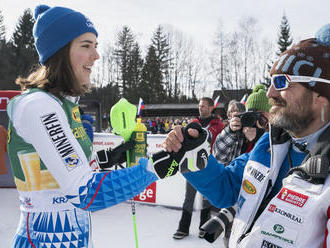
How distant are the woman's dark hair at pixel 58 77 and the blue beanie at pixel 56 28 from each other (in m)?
0.03

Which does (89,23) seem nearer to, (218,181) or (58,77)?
(58,77)

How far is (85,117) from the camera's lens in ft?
14.0

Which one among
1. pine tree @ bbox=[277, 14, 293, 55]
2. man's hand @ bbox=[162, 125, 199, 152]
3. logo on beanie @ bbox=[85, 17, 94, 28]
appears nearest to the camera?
man's hand @ bbox=[162, 125, 199, 152]

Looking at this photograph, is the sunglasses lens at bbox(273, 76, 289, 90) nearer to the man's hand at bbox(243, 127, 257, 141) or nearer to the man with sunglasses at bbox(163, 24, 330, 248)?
the man with sunglasses at bbox(163, 24, 330, 248)

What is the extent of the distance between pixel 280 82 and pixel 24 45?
150 feet

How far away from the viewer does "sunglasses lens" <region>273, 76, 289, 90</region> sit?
5.04ft

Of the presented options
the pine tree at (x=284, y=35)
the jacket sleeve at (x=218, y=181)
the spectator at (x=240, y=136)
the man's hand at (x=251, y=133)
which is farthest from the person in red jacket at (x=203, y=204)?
the pine tree at (x=284, y=35)

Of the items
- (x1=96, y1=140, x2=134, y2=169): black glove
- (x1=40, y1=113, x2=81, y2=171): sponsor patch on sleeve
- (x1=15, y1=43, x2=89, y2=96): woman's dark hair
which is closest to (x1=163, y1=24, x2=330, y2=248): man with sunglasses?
(x1=40, y1=113, x2=81, y2=171): sponsor patch on sleeve

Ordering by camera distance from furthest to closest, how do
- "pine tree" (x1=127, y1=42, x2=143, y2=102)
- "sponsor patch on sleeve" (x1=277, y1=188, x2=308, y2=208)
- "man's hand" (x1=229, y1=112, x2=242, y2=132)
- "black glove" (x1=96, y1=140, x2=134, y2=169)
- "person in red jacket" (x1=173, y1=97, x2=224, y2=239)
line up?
"pine tree" (x1=127, y1=42, x2=143, y2=102) → "person in red jacket" (x1=173, y1=97, x2=224, y2=239) → "man's hand" (x1=229, y1=112, x2=242, y2=132) → "black glove" (x1=96, y1=140, x2=134, y2=169) → "sponsor patch on sleeve" (x1=277, y1=188, x2=308, y2=208)

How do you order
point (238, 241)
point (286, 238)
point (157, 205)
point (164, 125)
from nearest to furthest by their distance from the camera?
point (286, 238), point (238, 241), point (157, 205), point (164, 125)

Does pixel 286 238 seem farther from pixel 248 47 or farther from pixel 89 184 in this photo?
pixel 248 47

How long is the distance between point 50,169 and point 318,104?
1.35 m

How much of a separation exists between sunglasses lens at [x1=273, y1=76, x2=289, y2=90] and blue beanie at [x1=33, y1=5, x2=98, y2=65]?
3.50 feet

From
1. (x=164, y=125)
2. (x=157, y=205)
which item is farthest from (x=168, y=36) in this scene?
(x=157, y=205)
